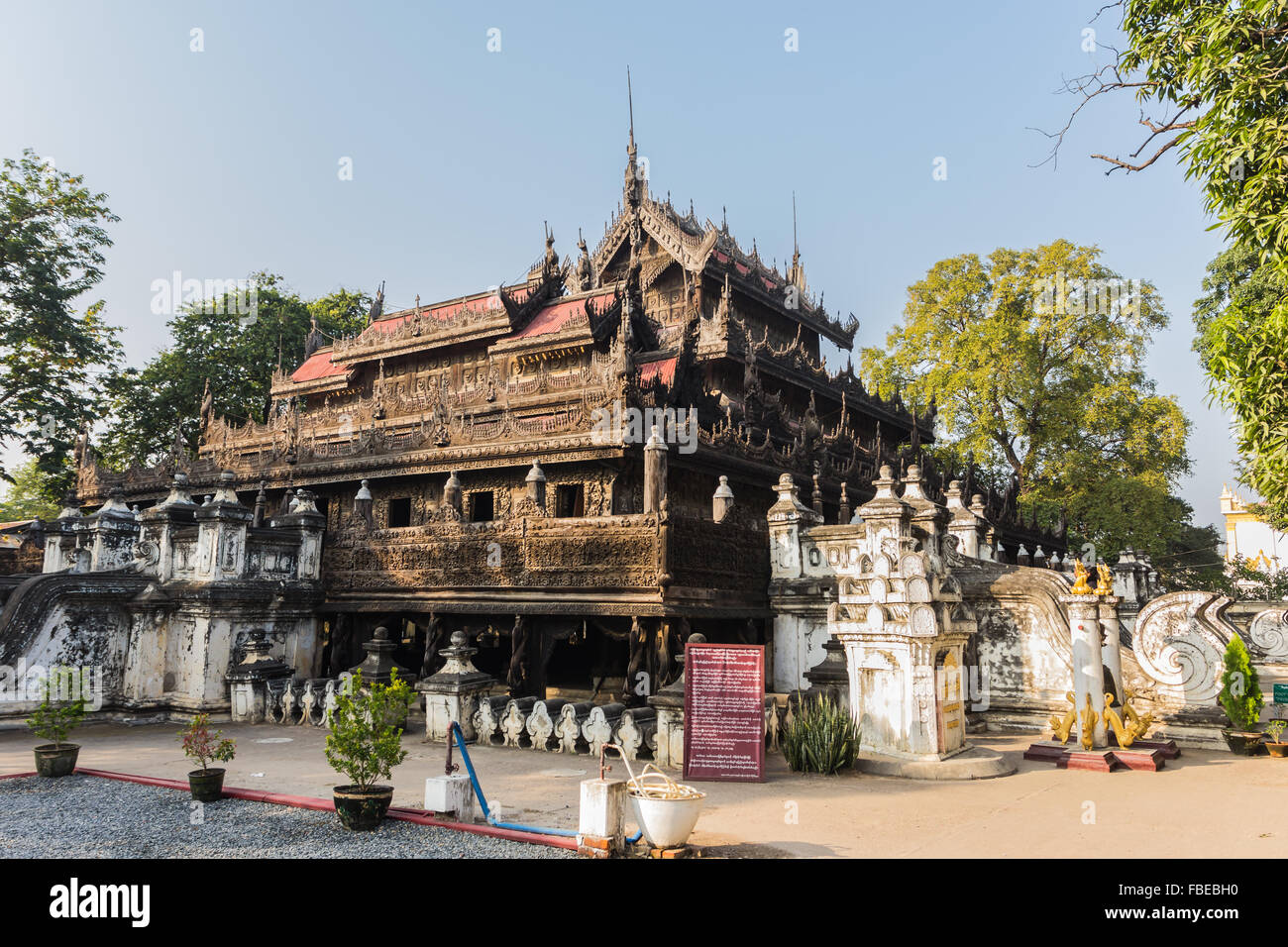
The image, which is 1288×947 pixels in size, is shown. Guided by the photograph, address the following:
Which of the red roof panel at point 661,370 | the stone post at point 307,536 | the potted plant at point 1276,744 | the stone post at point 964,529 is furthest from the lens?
the red roof panel at point 661,370

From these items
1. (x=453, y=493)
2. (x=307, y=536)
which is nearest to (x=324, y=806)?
(x=307, y=536)

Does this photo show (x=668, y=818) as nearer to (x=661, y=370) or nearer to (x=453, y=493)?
(x=453, y=493)

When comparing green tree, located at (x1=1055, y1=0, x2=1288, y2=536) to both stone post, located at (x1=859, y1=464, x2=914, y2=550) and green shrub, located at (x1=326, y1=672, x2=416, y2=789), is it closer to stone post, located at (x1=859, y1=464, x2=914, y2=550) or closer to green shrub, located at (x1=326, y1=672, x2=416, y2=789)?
stone post, located at (x1=859, y1=464, x2=914, y2=550)

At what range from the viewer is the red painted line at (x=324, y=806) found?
6.45 m

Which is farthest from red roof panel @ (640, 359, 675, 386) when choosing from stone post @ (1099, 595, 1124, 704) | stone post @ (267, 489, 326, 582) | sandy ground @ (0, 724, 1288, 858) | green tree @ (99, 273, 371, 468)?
green tree @ (99, 273, 371, 468)

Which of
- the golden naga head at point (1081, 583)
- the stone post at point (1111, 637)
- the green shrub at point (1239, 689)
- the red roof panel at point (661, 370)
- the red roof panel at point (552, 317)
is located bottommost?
the green shrub at point (1239, 689)

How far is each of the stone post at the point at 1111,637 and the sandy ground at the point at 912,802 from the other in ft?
4.24

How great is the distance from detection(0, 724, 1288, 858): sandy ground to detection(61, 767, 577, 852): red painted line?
49 cm

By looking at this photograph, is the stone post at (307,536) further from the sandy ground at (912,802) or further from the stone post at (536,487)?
the sandy ground at (912,802)

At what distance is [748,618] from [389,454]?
942 centimetres

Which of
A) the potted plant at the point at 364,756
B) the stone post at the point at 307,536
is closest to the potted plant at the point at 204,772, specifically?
the potted plant at the point at 364,756

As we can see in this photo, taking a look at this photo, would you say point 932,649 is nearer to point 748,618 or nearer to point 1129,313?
point 748,618

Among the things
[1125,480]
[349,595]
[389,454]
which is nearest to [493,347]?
[389,454]

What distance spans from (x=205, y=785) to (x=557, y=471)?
1003 cm
